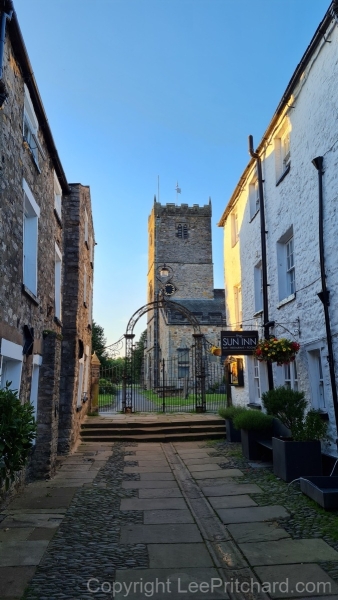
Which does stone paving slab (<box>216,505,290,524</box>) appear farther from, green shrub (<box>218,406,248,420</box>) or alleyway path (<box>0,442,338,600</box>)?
green shrub (<box>218,406,248,420</box>)

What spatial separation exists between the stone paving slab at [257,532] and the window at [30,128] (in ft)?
21.3

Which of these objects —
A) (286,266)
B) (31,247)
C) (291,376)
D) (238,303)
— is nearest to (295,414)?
(291,376)

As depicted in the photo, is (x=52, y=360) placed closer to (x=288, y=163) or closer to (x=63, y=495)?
(x=63, y=495)

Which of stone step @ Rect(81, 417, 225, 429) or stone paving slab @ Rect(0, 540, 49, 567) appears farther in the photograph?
stone step @ Rect(81, 417, 225, 429)

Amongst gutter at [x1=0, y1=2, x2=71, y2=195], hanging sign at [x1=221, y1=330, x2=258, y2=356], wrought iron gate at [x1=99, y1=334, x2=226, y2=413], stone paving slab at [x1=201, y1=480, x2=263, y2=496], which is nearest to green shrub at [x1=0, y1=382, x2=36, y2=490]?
stone paving slab at [x1=201, y1=480, x2=263, y2=496]

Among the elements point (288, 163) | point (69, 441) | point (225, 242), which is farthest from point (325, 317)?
point (225, 242)

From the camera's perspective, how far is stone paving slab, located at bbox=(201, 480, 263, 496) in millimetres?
7176

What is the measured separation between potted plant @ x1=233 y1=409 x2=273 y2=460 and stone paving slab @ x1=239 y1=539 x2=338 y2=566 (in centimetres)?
468

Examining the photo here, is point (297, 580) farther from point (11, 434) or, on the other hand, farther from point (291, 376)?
point (291, 376)

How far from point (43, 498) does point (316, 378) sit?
523cm

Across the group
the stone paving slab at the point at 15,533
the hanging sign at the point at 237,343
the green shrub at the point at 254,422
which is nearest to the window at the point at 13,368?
the stone paving slab at the point at 15,533

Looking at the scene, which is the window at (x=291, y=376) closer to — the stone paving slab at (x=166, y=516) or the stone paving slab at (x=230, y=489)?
the stone paving slab at (x=230, y=489)

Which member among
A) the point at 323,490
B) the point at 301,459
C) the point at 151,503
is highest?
the point at 301,459

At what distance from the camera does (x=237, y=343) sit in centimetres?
1192
